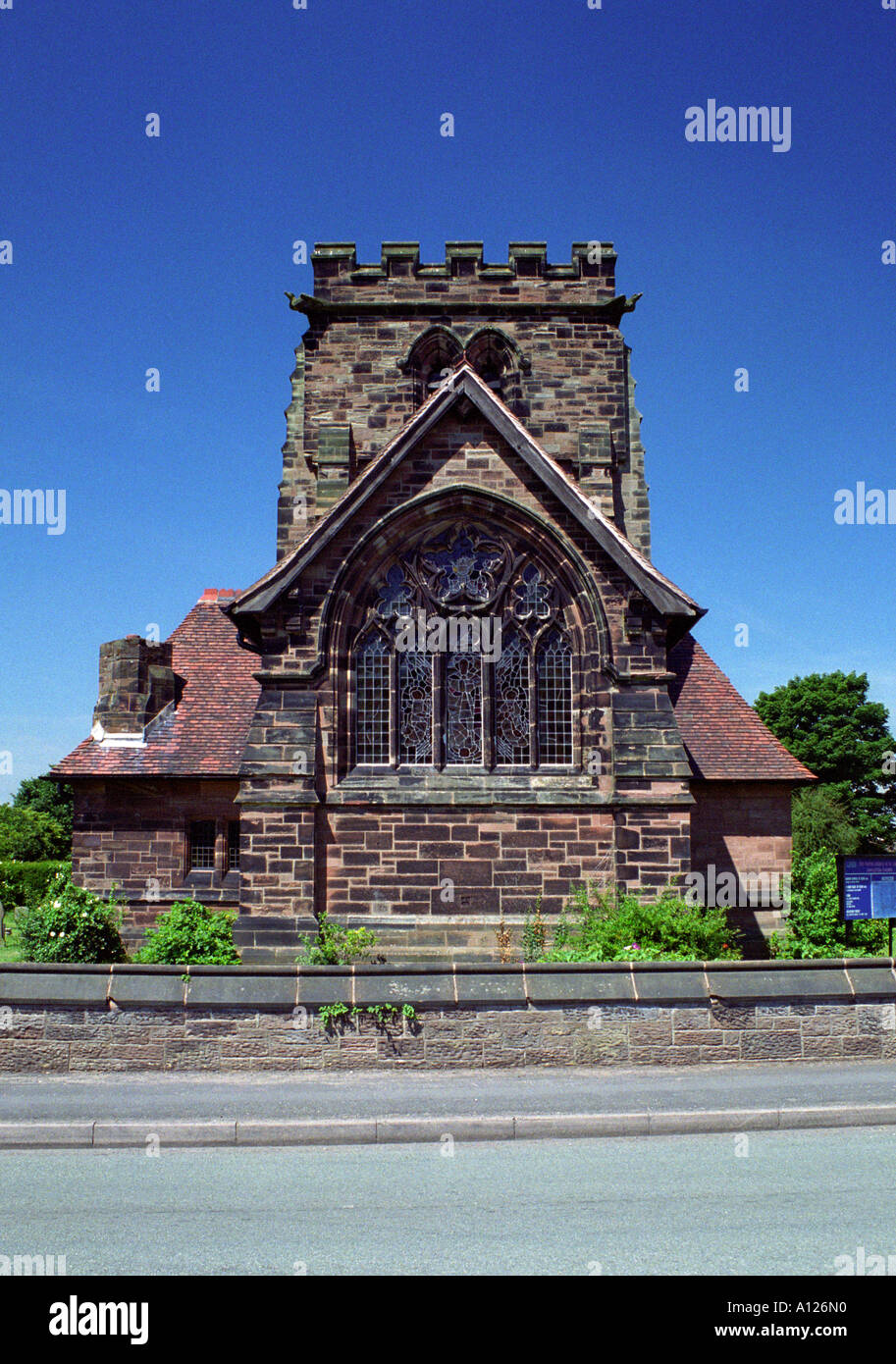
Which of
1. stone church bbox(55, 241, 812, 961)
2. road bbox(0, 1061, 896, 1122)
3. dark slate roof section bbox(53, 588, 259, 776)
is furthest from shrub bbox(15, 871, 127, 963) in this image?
road bbox(0, 1061, 896, 1122)

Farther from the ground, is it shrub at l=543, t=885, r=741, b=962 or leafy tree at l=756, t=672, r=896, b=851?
leafy tree at l=756, t=672, r=896, b=851

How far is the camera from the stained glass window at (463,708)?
Answer: 1594 cm

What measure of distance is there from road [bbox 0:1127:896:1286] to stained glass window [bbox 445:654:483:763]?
8.12 m

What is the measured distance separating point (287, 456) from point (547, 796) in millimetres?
9939

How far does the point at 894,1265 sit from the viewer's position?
5.25m

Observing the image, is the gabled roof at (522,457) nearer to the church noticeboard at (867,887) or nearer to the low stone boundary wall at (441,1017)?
the church noticeboard at (867,887)

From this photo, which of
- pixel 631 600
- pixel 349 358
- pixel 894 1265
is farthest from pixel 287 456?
pixel 894 1265

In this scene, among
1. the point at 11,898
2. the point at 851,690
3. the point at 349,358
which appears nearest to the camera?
the point at 349,358

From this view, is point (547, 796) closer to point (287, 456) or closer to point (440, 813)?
point (440, 813)

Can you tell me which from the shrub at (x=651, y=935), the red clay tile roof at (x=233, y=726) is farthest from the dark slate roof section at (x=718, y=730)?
the shrub at (x=651, y=935)

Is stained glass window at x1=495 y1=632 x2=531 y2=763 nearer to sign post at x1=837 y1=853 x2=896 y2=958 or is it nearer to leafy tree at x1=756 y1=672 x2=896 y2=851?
sign post at x1=837 y1=853 x2=896 y2=958

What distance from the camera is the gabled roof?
1541 cm

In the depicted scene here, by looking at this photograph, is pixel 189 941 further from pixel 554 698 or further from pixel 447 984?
pixel 554 698

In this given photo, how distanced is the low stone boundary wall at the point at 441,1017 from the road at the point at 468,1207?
210 centimetres
